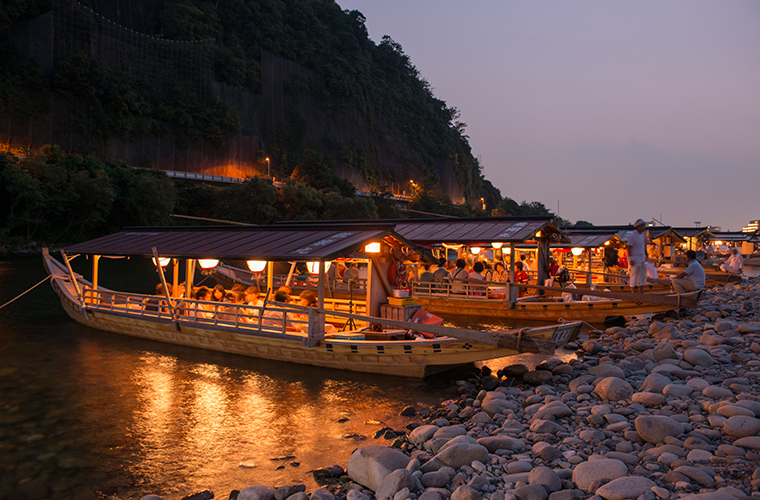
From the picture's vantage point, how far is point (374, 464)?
17.4 ft

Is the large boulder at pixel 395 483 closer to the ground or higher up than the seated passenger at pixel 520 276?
closer to the ground

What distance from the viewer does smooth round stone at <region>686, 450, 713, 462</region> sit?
4812 millimetres

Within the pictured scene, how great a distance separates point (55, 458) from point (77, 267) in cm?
3645

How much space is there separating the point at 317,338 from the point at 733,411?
7.22 metres

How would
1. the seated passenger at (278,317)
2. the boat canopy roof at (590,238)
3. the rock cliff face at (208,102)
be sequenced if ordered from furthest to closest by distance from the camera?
the rock cliff face at (208,102), the boat canopy roof at (590,238), the seated passenger at (278,317)

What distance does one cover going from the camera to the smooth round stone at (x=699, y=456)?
15.8 ft

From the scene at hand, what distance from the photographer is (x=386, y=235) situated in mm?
11094

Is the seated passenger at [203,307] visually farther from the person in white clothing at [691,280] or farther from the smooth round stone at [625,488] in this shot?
the person in white clothing at [691,280]

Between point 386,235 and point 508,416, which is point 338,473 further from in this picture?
point 386,235

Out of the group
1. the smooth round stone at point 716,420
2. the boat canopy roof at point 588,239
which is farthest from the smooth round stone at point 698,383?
the boat canopy roof at point 588,239

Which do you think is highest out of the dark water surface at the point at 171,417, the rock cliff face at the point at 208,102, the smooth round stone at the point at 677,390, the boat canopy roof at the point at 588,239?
the rock cliff face at the point at 208,102

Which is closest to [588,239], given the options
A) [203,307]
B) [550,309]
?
[550,309]

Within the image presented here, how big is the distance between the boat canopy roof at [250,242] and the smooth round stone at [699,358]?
248 inches

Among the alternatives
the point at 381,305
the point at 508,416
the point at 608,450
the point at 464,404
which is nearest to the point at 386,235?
the point at 381,305
